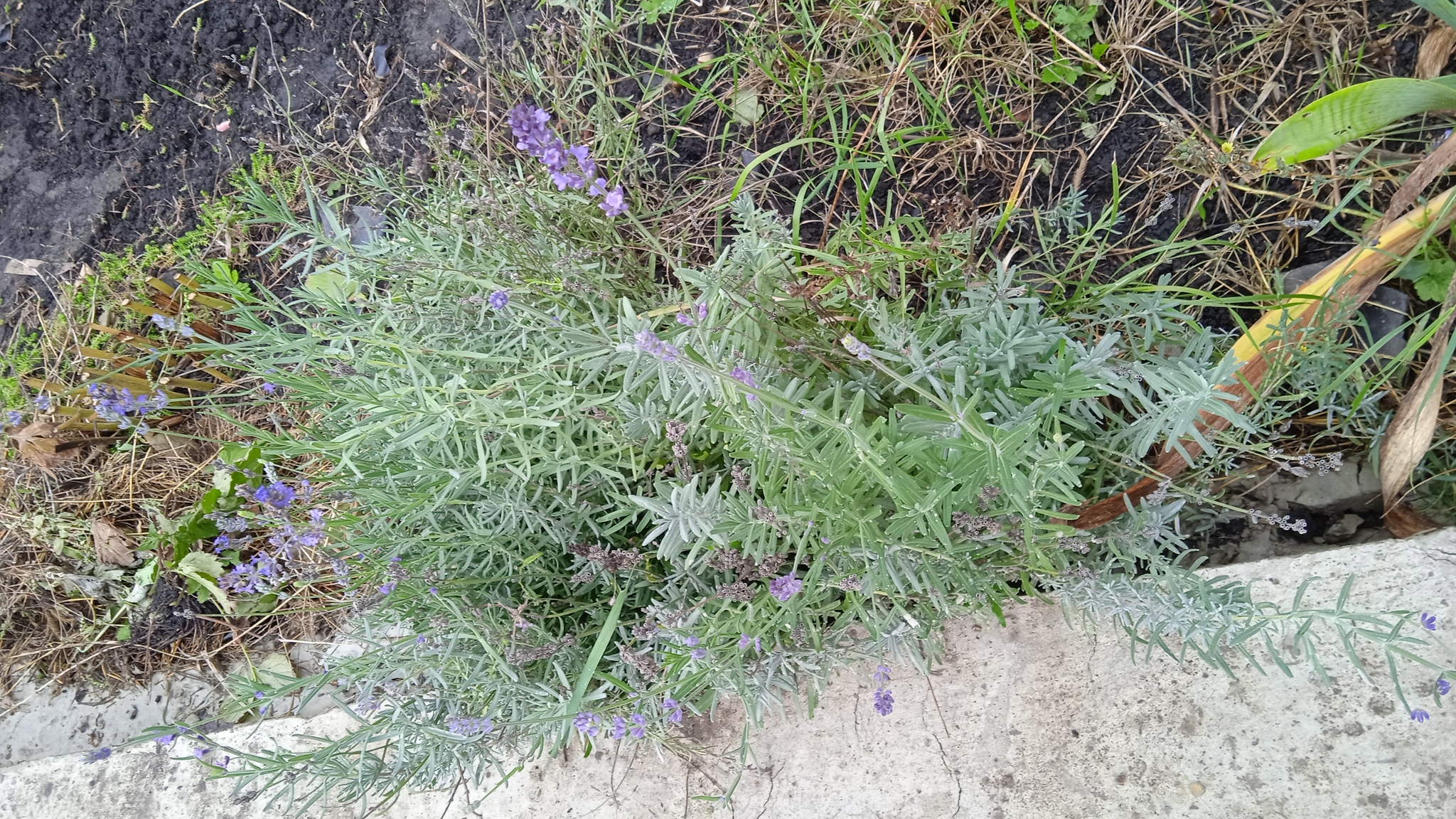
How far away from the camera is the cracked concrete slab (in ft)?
6.29

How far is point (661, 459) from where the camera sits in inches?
82.4

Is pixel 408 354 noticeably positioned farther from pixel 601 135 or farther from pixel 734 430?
pixel 601 135

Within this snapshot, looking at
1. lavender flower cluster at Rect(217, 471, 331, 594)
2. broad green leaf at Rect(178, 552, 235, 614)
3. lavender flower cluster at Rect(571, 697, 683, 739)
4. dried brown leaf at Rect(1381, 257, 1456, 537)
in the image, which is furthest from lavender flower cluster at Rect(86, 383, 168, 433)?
dried brown leaf at Rect(1381, 257, 1456, 537)

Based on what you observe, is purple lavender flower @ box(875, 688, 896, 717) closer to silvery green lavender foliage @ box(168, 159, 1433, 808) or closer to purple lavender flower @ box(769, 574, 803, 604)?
silvery green lavender foliage @ box(168, 159, 1433, 808)

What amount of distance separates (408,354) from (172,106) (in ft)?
8.49

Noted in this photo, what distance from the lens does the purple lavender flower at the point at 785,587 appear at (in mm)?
1685

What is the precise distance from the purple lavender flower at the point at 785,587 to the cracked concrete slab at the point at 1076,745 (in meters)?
0.75

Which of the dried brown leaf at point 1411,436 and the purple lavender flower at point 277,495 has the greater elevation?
the dried brown leaf at point 1411,436

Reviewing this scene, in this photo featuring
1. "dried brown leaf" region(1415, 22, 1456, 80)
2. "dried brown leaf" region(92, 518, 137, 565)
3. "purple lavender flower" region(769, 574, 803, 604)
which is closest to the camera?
"purple lavender flower" region(769, 574, 803, 604)

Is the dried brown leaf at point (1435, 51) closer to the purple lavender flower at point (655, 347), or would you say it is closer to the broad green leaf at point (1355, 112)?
the broad green leaf at point (1355, 112)

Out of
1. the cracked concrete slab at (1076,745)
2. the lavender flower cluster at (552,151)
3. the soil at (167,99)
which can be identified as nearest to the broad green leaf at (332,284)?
the soil at (167,99)

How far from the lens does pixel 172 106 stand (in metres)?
3.36

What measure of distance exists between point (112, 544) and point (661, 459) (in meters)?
2.67

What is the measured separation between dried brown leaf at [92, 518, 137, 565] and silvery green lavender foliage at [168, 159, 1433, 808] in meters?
1.61
